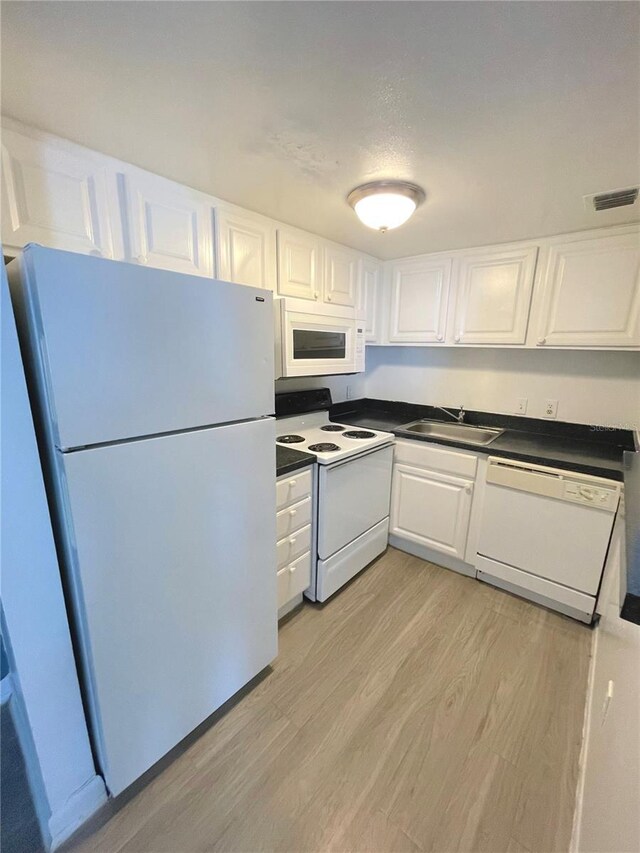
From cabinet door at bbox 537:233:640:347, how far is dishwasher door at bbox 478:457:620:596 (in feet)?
2.69

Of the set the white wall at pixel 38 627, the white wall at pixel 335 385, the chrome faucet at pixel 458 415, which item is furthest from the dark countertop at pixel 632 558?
the white wall at pixel 335 385

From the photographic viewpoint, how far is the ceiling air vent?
4.96ft

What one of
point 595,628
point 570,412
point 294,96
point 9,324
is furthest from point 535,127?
point 595,628

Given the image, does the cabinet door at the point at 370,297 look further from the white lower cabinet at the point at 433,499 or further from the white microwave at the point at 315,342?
the white lower cabinet at the point at 433,499

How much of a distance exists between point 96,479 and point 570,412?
2715 mm

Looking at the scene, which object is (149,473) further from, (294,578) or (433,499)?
(433,499)

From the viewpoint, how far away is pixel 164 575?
1128 millimetres

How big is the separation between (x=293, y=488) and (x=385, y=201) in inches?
55.5

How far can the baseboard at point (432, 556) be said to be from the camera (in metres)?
2.39

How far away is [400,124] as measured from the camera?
1.12 metres

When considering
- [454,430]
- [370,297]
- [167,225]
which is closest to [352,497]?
[454,430]

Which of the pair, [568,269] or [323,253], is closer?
[568,269]

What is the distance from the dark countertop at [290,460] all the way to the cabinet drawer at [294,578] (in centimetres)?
54

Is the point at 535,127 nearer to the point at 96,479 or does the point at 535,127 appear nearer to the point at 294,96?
the point at 294,96
